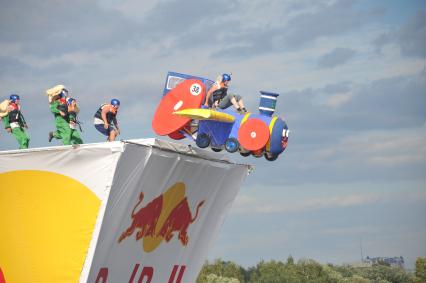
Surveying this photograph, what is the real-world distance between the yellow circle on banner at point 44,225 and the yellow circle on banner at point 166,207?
2.63 meters

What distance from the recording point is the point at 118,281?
806 inches

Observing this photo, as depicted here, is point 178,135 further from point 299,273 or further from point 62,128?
point 299,273

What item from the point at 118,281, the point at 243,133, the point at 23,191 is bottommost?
the point at 118,281

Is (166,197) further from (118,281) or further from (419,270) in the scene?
(419,270)

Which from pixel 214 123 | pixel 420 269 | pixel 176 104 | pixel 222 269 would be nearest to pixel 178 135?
pixel 176 104

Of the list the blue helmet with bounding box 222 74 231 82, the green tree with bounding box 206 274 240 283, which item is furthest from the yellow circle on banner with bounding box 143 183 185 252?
the green tree with bounding box 206 274 240 283

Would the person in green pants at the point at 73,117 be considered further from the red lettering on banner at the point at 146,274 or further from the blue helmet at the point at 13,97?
the red lettering on banner at the point at 146,274

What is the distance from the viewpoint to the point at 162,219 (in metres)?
21.7

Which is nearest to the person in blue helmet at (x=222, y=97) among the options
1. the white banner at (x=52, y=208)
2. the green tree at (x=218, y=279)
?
the white banner at (x=52, y=208)

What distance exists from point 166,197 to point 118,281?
240cm

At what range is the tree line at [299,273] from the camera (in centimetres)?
8506

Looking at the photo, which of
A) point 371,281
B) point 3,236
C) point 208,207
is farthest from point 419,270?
point 3,236

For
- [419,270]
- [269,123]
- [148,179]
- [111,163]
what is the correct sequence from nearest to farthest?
[111,163] → [148,179] → [269,123] → [419,270]

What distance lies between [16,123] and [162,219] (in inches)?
187
